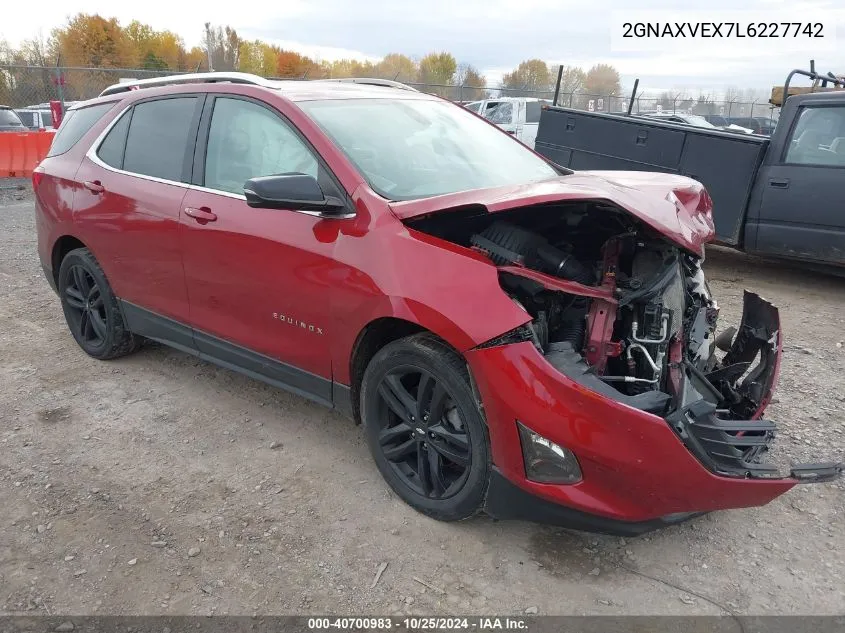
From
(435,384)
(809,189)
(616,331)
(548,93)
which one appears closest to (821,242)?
(809,189)

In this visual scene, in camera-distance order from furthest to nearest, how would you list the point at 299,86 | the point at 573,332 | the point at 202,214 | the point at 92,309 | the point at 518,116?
the point at 518,116
the point at 92,309
the point at 299,86
the point at 202,214
the point at 573,332

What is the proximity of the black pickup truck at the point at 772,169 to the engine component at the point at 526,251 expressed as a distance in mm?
4306

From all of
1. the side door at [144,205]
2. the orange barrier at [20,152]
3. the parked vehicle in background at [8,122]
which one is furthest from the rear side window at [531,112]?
the side door at [144,205]

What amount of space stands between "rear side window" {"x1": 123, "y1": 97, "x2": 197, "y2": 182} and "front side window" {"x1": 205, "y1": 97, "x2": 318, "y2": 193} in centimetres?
25

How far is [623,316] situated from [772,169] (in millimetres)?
4425

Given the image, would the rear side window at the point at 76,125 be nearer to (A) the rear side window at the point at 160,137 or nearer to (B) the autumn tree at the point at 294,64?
(A) the rear side window at the point at 160,137

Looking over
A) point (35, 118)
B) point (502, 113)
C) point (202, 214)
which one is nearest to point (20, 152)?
point (35, 118)

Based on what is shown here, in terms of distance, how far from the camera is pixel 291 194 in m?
2.73

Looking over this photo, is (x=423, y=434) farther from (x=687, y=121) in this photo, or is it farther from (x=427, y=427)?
(x=687, y=121)

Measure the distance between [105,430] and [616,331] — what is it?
107 inches

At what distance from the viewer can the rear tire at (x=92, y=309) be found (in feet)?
14.1

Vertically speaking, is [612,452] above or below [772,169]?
below

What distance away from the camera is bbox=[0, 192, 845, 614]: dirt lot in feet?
7.97

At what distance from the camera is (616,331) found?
2734 mm
